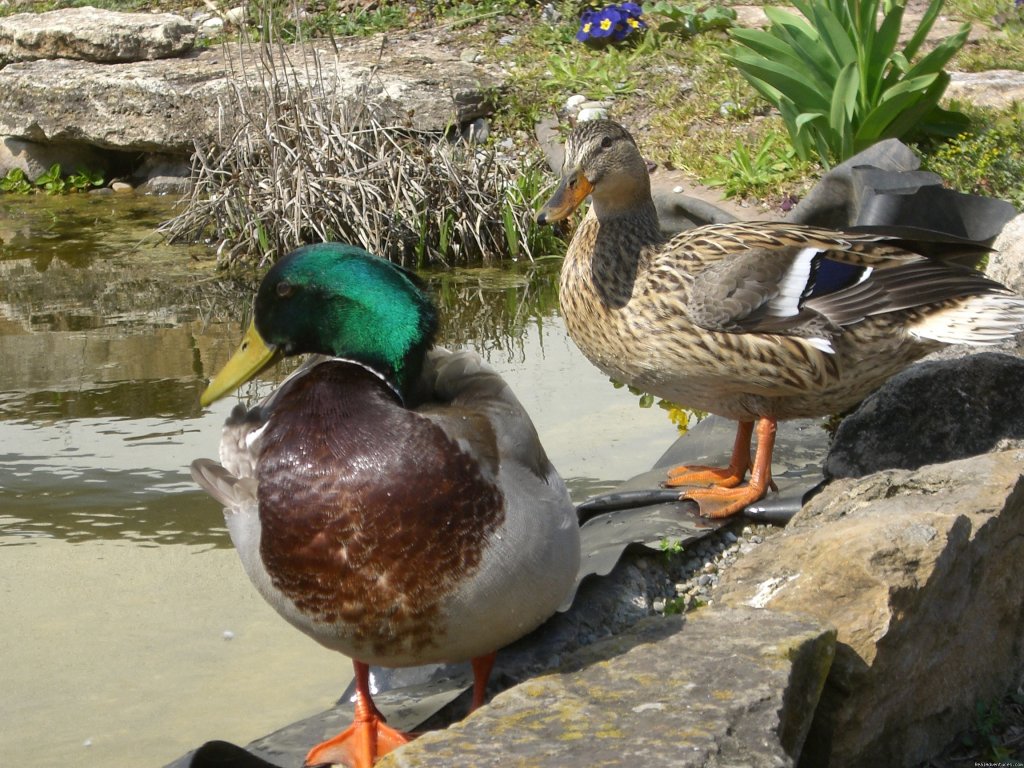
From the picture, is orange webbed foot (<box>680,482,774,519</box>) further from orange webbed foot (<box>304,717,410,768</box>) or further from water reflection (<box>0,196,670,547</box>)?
orange webbed foot (<box>304,717,410,768</box>)

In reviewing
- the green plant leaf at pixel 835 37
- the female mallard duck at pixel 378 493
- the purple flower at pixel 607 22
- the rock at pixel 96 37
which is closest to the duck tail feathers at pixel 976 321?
the female mallard duck at pixel 378 493

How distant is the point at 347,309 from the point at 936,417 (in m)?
1.70

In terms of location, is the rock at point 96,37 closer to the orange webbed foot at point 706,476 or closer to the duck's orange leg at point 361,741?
the orange webbed foot at point 706,476

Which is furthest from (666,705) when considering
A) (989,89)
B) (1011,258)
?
(989,89)

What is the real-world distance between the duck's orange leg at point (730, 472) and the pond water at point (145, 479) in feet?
1.43

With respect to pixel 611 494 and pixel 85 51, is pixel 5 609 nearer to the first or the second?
pixel 611 494

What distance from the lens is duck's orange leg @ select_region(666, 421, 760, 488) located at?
12.8ft

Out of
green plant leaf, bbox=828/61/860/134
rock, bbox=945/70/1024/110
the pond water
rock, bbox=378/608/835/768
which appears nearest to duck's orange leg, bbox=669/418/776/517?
the pond water

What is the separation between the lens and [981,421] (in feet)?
11.3

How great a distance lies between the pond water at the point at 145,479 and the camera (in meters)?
3.12

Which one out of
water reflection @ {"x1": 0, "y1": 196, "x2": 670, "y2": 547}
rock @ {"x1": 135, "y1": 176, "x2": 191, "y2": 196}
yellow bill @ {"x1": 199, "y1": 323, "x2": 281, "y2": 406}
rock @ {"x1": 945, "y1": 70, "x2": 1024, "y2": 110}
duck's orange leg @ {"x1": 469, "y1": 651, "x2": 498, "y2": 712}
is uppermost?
yellow bill @ {"x1": 199, "y1": 323, "x2": 281, "y2": 406}

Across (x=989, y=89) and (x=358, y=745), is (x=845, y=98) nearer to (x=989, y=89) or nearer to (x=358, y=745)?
(x=989, y=89)

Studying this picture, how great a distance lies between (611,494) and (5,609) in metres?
1.69

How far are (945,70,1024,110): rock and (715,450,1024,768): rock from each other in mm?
5397
